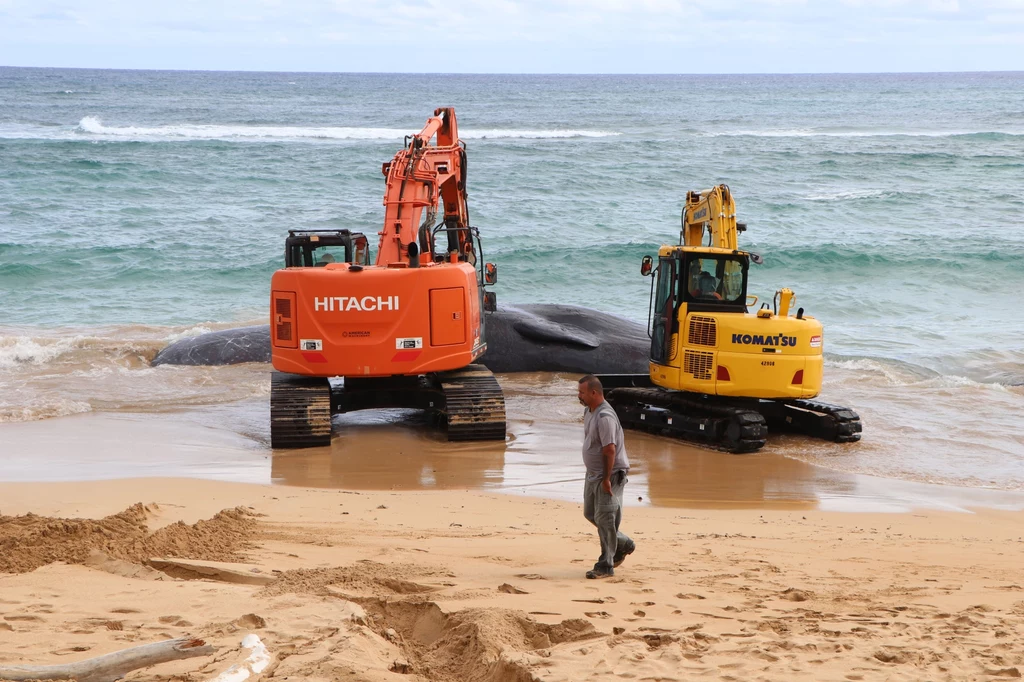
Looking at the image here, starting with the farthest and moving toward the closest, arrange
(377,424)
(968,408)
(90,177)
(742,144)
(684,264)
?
(742,144)
(90,177)
(968,408)
(377,424)
(684,264)

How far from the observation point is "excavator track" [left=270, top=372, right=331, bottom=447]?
1140 centimetres

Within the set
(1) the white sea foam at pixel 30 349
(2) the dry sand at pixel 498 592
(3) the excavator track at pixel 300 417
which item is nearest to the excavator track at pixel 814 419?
(2) the dry sand at pixel 498 592

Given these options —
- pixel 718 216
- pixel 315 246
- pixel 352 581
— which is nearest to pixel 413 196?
pixel 315 246

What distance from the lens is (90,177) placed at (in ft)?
127

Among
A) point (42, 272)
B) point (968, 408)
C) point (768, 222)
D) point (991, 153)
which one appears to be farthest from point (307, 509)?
point (991, 153)

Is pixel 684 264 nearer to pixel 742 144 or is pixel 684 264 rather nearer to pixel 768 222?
pixel 768 222

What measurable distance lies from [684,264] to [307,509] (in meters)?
5.60

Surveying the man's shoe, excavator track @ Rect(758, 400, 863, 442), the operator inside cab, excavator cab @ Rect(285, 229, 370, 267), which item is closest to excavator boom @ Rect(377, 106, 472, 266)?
excavator cab @ Rect(285, 229, 370, 267)

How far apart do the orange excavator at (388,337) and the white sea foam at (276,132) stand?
163 feet

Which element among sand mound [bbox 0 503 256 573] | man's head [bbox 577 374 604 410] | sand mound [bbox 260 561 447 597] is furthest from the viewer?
man's head [bbox 577 374 604 410]

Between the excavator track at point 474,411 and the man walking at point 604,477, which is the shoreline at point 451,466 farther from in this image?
the man walking at point 604,477

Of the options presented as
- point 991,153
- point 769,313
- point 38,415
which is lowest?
point 38,415

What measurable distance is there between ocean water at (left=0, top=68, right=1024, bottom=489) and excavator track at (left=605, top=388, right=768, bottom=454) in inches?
29.1

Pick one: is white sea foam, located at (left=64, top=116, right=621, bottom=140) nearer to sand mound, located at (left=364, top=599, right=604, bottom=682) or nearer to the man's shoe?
the man's shoe
